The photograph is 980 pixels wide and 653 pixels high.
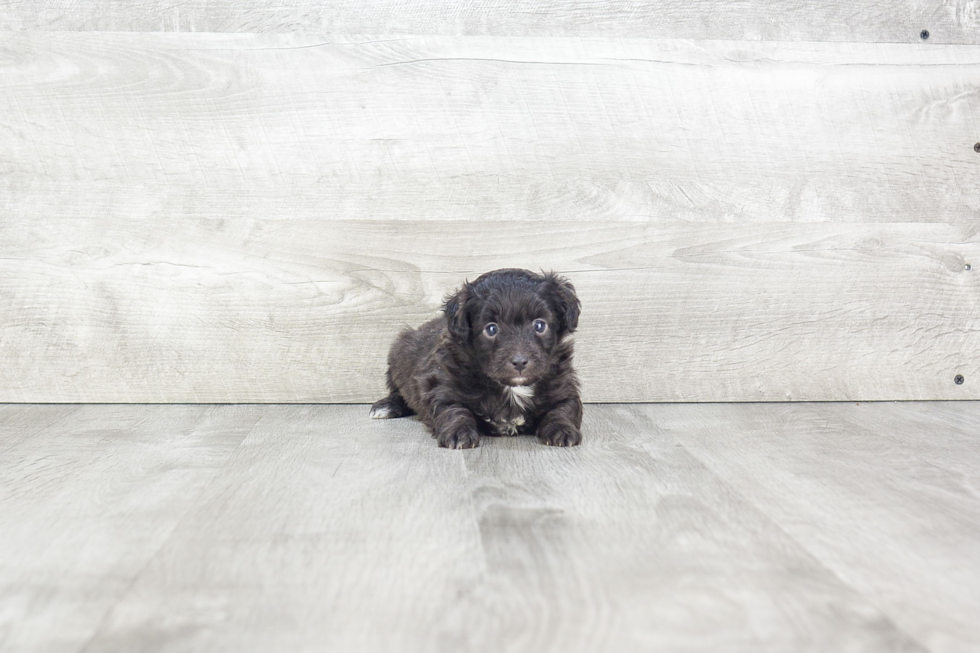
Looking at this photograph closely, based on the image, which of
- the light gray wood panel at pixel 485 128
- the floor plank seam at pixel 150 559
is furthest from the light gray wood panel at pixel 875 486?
the floor plank seam at pixel 150 559

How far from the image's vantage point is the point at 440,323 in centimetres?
283

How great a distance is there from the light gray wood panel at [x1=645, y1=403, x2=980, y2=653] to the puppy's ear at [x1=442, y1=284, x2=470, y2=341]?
2.38 feet

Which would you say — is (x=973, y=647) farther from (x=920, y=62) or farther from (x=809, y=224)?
(x=920, y=62)

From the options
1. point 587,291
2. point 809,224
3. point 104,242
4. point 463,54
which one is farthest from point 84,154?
point 809,224

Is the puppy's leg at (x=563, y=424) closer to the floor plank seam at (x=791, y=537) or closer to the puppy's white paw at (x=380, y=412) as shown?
the floor plank seam at (x=791, y=537)

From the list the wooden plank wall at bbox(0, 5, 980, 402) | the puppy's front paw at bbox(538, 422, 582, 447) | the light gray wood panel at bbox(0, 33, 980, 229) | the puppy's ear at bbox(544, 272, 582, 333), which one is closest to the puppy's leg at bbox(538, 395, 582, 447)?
the puppy's front paw at bbox(538, 422, 582, 447)

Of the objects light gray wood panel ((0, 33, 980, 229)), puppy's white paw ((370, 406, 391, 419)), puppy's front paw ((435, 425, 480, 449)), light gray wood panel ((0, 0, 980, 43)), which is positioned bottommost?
puppy's white paw ((370, 406, 391, 419))

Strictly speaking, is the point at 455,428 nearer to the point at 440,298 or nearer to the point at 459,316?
the point at 459,316

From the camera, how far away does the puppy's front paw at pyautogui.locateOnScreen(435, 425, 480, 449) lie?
2.34 m

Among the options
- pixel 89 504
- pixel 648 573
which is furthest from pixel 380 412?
pixel 648 573

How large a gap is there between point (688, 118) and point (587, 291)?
77 cm

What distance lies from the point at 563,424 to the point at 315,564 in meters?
1.19

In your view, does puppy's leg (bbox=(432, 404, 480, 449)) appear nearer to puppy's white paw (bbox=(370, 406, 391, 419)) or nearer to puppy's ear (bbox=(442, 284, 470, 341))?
puppy's ear (bbox=(442, 284, 470, 341))

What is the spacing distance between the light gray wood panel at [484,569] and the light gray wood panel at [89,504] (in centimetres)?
6
